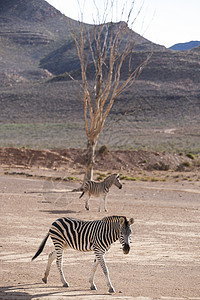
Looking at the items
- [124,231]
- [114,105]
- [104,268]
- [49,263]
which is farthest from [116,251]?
[114,105]

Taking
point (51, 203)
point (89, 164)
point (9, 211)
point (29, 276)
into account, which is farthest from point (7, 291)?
point (89, 164)

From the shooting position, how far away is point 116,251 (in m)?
11.6

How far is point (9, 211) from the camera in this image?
17.2 m

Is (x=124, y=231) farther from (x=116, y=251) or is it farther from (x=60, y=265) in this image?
(x=116, y=251)

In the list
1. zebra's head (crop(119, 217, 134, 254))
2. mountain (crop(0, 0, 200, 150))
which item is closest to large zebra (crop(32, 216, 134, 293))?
zebra's head (crop(119, 217, 134, 254))

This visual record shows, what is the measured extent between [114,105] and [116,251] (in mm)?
63995

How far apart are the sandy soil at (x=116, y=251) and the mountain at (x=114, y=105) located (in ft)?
48.7

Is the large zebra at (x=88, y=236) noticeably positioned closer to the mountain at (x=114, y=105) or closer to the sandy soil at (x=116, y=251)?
the sandy soil at (x=116, y=251)

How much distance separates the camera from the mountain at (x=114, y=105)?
56.5m

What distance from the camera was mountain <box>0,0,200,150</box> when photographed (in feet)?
185

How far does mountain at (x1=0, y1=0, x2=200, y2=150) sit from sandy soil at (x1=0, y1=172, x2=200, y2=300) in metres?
14.8

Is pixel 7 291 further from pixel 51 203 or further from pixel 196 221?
pixel 51 203

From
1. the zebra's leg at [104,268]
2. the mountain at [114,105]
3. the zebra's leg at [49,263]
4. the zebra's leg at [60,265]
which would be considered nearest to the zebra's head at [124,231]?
the zebra's leg at [104,268]

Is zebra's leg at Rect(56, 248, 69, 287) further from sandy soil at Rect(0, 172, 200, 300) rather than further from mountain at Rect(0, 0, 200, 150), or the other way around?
mountain at Rect(0, 0, 200, 150)
